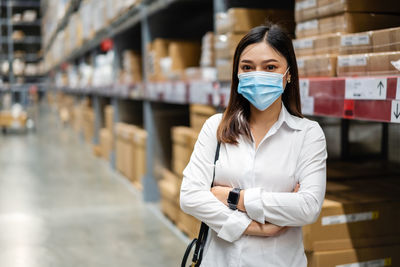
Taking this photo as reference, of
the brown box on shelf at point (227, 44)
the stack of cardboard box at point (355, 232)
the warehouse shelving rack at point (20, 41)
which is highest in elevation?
the warehouse shelving rack at point (20, 41)

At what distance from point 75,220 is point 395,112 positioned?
138 inches

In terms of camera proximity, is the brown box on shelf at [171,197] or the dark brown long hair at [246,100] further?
the brown box on shelf at [171,197]

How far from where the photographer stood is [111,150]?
7.34 metres

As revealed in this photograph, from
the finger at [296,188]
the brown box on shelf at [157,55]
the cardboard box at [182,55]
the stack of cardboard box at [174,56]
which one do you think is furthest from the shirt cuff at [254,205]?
the brown box on shelf at [157,55]

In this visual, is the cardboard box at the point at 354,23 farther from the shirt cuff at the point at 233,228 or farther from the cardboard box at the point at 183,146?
the cardboard box at the point at 183,146

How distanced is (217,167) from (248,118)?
0.21 meters

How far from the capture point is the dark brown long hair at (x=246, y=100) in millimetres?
1591

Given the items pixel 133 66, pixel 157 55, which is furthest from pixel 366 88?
pixel 133 66

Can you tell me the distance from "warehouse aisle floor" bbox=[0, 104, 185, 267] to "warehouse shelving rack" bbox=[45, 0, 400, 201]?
0.69m

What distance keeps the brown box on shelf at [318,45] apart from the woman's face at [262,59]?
0.65m

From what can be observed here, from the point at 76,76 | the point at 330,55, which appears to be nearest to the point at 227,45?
the point at 330,55

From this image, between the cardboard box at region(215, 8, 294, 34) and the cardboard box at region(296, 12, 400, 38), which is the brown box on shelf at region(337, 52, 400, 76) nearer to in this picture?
the cardboard box at region(296, 12, 400, 38)

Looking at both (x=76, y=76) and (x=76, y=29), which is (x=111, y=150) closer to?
(x=76, y=29)

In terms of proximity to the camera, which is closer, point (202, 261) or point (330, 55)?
point (202, 261)
